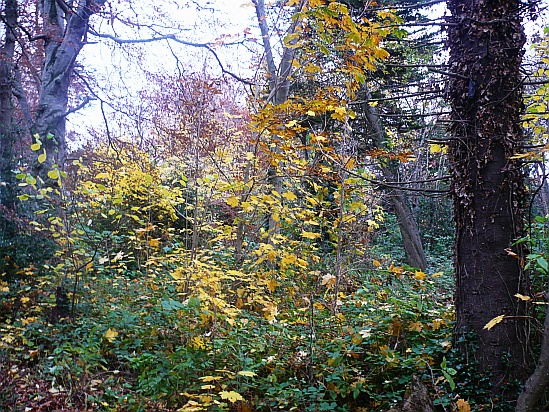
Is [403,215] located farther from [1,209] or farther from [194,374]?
[1,209]

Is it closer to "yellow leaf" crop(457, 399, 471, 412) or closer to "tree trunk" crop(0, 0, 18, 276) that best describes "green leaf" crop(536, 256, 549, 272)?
"yellow leaf" crop(457, 399, 471, 412)

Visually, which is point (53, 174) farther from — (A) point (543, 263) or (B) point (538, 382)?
(B) point (538, 382)

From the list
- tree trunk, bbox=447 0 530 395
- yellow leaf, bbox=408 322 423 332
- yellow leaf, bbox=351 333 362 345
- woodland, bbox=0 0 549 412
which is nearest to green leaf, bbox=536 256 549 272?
woodland, bbox=0 0 549 412

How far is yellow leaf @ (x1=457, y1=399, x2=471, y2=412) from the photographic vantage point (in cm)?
306

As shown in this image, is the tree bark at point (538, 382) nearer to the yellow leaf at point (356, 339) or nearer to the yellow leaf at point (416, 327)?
the yellow leaf at point (416, 327)

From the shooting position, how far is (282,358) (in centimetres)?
421

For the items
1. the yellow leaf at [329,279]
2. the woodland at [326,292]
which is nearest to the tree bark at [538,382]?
the woodland at [326,292]

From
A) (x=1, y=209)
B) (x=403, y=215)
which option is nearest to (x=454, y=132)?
(x=1, y=209)

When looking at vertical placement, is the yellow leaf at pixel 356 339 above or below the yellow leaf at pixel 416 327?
below

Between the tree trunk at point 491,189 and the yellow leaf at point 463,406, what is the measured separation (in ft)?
1.60

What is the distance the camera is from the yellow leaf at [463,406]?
306cm

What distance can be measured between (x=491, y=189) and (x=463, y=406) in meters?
1.67

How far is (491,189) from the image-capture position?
142 inches

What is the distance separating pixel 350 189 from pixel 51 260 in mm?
3858
